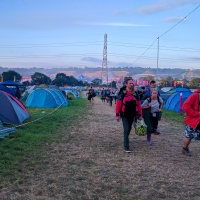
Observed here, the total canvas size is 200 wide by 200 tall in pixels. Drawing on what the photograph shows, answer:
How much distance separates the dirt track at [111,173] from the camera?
5.18m

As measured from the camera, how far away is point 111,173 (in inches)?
249

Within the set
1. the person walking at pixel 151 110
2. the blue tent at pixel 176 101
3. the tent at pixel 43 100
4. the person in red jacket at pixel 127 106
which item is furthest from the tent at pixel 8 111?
the blue tent at pixel 176 101

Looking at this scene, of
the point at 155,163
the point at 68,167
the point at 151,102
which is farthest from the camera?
the point at 151,102

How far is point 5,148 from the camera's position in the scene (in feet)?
26.6

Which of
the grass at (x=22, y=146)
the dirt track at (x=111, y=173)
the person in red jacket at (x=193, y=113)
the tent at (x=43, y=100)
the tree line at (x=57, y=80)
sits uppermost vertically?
the tree line at (x=57, y=80)

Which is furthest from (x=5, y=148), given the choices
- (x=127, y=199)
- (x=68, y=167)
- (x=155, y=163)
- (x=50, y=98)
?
(x=50, y=98)

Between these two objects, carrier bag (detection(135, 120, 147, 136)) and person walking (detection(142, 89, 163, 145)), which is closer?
carrier bag (detection(135, 120, 147, 136))

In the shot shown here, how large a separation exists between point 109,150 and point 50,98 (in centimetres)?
1644

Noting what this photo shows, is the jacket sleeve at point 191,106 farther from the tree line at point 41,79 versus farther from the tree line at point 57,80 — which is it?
the tree line at point 41,79

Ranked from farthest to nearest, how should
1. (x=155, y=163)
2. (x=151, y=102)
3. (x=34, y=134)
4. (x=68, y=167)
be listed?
(x=34, y=134) < (x=151, y=102) < (x=155, y=163) < (x=68, y=167)

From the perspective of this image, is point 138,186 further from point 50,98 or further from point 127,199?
point 50,98

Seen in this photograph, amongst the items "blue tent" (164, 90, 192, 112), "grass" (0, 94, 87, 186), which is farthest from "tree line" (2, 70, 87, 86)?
"grass" (0, 94, 87, 186)

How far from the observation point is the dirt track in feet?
17.0

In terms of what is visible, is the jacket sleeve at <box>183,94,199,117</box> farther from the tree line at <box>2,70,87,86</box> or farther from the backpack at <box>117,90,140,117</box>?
the tree line at <box>2,70,87,86</box>
